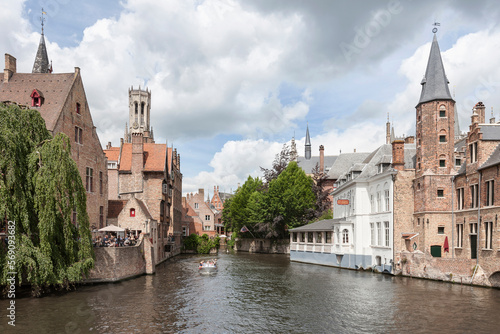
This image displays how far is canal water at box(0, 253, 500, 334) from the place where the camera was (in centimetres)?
1753

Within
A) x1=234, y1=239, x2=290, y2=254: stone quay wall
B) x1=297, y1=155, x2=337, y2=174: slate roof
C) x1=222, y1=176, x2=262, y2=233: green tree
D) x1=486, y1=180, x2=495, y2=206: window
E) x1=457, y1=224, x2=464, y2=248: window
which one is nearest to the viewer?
x1=486, y1=180, x2=495, y2=206: window

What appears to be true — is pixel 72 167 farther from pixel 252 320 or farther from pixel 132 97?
pixel 132 97

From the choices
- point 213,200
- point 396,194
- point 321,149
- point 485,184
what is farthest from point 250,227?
point 213,200

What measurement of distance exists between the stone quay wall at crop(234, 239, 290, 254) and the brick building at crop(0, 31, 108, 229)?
33.9 metres

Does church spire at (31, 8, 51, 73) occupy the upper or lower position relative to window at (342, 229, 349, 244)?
upper

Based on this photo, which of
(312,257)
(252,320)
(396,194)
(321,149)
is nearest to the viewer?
(252,320)

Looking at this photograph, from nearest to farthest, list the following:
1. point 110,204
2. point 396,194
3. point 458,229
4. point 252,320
A: point 252,320, point 458,229, point 396,194, point 110,204

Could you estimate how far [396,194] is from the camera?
3503cm

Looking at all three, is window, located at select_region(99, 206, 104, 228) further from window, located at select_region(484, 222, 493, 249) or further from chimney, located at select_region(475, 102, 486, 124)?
chimney, located at select_region(475, 102, 486, 124)

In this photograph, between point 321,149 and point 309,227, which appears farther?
point 321,149

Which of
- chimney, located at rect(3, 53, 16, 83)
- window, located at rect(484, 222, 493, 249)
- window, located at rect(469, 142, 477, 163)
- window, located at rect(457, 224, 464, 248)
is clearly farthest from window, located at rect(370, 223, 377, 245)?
chimney, located at rect(3, 53, 16, 83)

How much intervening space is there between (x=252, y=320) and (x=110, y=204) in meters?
26.6

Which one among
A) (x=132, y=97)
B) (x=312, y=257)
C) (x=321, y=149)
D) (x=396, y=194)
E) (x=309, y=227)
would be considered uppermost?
(x=132, y=97)

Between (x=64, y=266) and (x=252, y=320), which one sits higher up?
(x=64, y=266)
